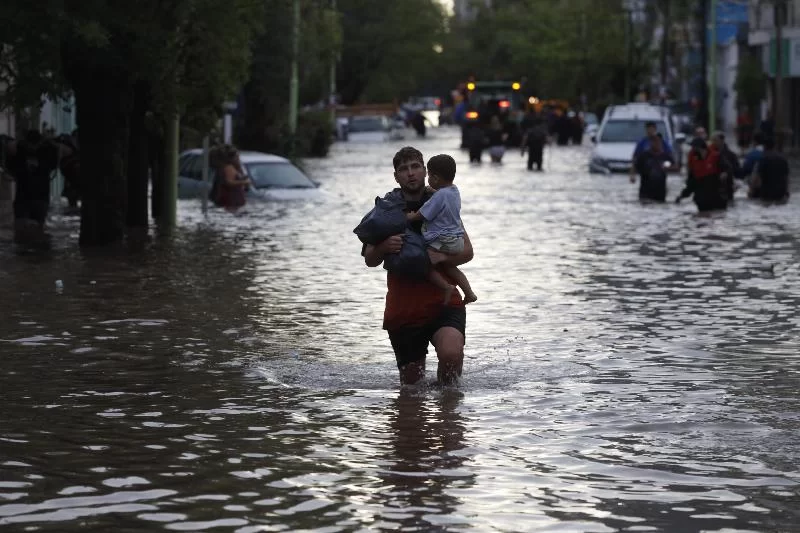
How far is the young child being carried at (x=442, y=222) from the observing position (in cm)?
1140

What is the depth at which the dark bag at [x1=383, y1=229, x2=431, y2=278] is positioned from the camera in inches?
446

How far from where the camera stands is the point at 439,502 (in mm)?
8469

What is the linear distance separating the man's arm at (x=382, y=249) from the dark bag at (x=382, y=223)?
0.04 meters

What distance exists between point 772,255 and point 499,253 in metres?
3.19

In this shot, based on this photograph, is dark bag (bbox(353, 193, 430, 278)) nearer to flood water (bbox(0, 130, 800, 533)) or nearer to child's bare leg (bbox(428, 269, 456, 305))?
child's bare leg (bbox(428, 269, 456, 305))

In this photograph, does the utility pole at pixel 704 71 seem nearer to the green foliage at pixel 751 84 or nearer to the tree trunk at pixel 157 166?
the green foliage at pixel 751 84

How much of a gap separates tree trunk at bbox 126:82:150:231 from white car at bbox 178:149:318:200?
757 cm

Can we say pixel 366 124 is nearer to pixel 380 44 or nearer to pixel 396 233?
pixel 380 44

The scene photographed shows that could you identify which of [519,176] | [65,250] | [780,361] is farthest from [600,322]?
[519,176]

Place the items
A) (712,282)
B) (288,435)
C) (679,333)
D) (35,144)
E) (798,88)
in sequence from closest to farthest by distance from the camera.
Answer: (288,435) → (679,333) → (712,282) → (35,144) → (798,88)

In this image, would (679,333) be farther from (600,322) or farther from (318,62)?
(318,62)

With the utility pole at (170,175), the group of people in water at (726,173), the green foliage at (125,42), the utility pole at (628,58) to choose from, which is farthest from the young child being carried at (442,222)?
the utility pole at (628,58)

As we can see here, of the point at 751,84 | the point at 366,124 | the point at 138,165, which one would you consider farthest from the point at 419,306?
the point at 366,124

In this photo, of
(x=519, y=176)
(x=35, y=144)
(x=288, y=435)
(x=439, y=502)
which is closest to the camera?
(x=439, y=502)
